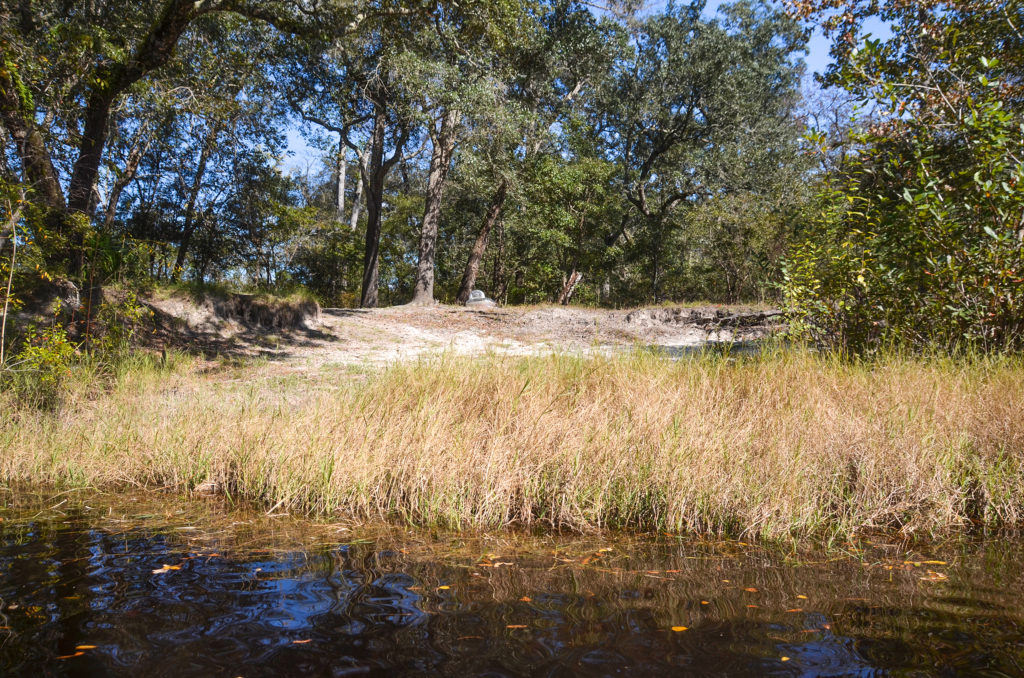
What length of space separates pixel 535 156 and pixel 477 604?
58.0 ft

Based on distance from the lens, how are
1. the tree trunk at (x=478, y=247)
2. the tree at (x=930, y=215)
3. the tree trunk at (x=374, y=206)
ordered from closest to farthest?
1. the tree at (x=930, y=215)
2. the tree trunk at (x=374, y=206)
3. the tree trunk at (x=478, y=247)

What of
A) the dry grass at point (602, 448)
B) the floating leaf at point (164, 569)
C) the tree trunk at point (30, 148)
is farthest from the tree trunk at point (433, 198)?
the floating leaf at point (164, 569)

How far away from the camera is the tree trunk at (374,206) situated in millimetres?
17297

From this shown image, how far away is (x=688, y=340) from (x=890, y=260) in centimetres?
696

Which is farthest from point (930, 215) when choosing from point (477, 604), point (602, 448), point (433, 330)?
point (433, 330)

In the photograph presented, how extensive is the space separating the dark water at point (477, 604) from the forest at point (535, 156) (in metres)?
3.77

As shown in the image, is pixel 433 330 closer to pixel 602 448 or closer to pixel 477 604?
pixel 602 448

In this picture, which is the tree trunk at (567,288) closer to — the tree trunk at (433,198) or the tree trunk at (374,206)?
the tree trunk at (433,198)

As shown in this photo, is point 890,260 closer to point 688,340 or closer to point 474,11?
point 688,340

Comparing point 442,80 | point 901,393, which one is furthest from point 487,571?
point 442,80

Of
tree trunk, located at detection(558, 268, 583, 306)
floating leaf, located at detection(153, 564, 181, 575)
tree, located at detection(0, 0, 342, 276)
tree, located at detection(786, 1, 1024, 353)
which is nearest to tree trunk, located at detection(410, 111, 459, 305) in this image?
tree trunk, located at detection(558, 268, 583, 306)

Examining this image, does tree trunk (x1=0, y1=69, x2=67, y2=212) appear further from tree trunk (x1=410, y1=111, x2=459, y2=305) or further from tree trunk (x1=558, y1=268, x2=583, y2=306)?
tree trunk (x1=558, y1=268, x2=583, y2=306)

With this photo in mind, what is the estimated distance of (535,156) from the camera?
1861 cm

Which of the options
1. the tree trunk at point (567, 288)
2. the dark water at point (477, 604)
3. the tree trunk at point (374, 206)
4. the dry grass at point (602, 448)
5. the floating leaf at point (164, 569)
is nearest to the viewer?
the dark water at point (477, 604)
